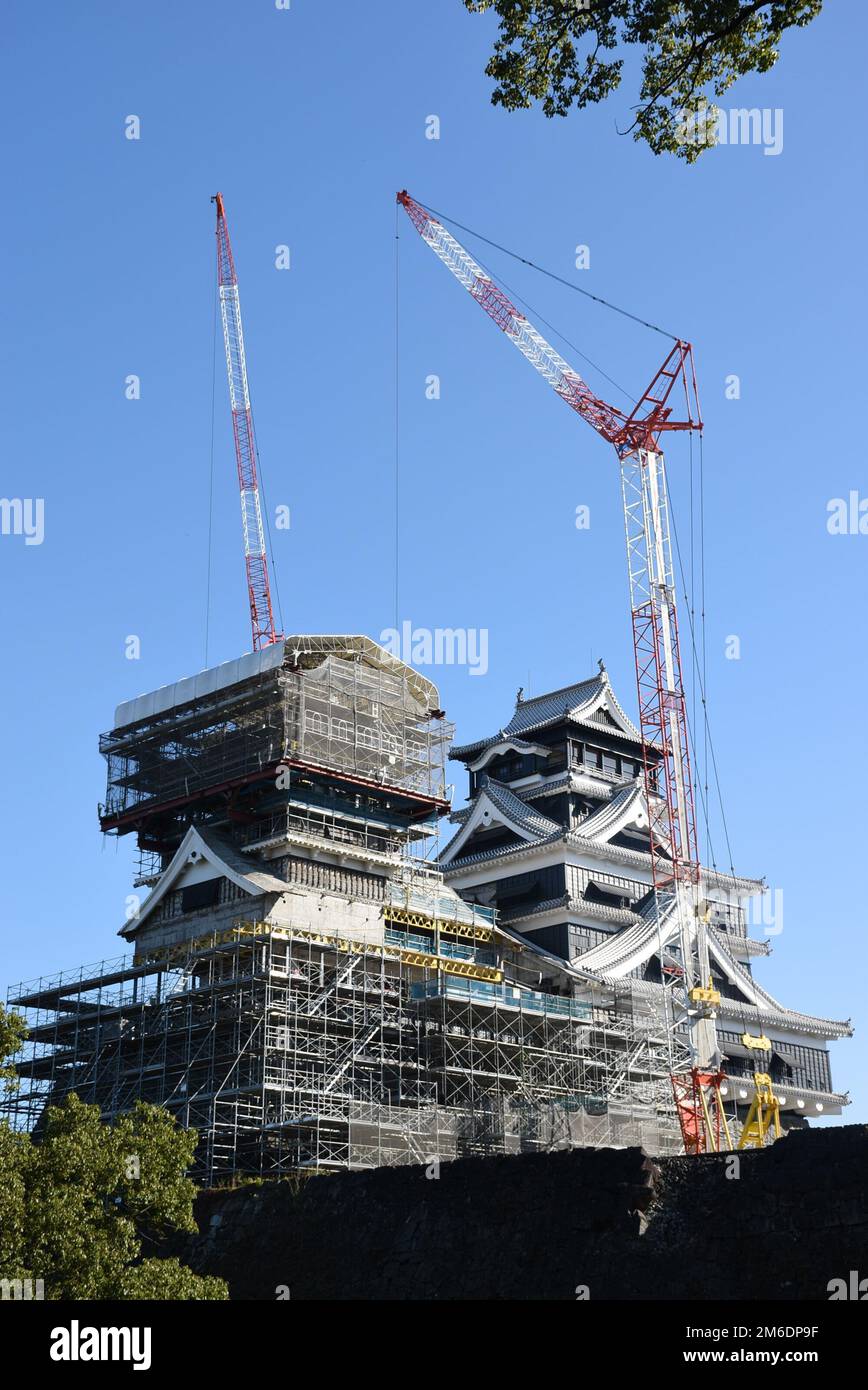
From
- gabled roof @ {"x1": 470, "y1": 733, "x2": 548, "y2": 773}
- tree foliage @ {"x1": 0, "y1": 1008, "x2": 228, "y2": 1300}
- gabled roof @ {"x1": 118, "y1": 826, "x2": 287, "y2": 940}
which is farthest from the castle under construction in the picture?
tree foliage @ {"x1": 0, "y1": 1008, "x2": 228, "y2": 1300}

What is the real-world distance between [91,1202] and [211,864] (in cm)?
3416

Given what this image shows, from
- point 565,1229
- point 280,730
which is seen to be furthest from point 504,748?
point 565,1229

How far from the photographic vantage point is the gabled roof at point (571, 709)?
95.2 meters

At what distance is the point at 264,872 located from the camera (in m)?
71.2

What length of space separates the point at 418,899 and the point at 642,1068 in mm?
14441

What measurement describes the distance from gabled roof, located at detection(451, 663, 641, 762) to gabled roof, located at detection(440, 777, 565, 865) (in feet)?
12.6

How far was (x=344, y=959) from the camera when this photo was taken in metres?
70.5

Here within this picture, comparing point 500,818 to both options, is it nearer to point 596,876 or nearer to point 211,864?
point 596,876

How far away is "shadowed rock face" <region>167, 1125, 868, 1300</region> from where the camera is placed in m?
41.2

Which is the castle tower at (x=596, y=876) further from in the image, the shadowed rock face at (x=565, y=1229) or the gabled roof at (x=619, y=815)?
the shadowed rock face at (x=565, y=1229)

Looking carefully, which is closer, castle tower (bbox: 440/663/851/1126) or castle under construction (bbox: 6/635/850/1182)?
castle under construction (bbox: 6/635/850/1182)

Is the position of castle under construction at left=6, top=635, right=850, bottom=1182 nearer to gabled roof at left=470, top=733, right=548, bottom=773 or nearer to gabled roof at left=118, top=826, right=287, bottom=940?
gabled roof at left=118, top=826, right=287, bottom=940
